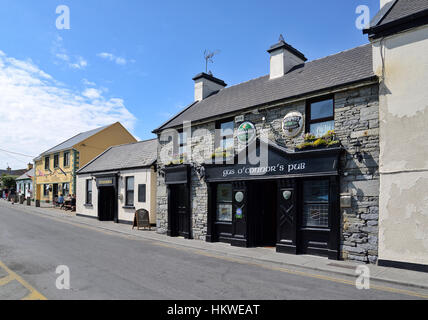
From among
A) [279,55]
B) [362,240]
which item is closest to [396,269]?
[362,240]

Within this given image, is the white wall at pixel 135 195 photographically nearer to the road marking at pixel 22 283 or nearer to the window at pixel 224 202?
the window at pixel 224 202

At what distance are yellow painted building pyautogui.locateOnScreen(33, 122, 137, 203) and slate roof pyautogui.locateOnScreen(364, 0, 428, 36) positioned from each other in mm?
27907

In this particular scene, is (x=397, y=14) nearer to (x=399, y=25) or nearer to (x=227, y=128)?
(x=399, y=25)

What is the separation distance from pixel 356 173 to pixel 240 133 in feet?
15.6

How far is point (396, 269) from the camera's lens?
309 inches

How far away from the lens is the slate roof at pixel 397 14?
8.32 m

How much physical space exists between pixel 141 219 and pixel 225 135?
284 inches

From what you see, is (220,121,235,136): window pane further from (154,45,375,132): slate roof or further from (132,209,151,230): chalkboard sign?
(132,209,151,230): chalkboard sign

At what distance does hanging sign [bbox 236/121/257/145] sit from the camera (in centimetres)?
1175

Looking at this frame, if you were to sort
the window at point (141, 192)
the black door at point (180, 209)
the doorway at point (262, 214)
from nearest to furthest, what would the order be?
the doorway at point (262, 214) → the black door at point (180, 209) → the window at point (141, 192)

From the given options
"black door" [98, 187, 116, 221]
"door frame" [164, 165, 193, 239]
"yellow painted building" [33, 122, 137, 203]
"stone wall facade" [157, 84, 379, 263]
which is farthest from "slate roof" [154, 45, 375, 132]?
"yellow painted building" [33, 122, 137, 203]

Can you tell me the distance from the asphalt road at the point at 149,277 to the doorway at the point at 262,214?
8.17ft

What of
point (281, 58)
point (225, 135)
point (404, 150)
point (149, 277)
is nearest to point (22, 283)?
point (149, 277)

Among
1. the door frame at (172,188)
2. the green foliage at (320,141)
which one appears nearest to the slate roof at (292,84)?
the green foliage at (320,141)
